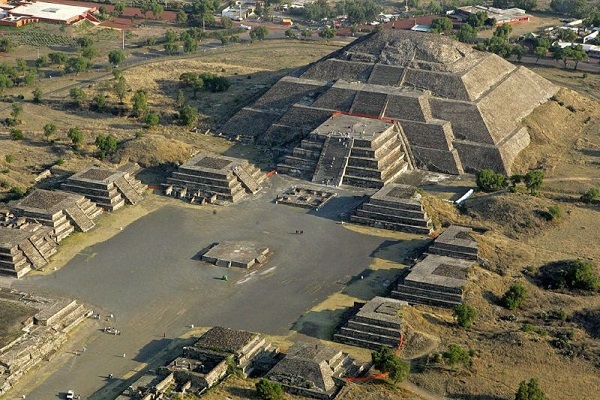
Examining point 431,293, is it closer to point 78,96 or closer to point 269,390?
point 269,390

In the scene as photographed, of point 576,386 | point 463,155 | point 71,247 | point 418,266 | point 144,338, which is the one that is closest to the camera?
point 576,386

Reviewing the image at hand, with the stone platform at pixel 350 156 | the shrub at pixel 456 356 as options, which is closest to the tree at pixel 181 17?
the stone platform at pixel 350 156

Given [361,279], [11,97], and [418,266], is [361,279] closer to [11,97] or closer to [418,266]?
[418,266]

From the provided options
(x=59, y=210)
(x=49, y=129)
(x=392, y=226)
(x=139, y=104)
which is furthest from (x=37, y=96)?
(x=392, y=226)

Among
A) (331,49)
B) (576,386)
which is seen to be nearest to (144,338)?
(576,386)

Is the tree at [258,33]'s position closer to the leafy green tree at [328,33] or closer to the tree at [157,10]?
the leafy green tree at [328,33]

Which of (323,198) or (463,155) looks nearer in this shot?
(323,198)
